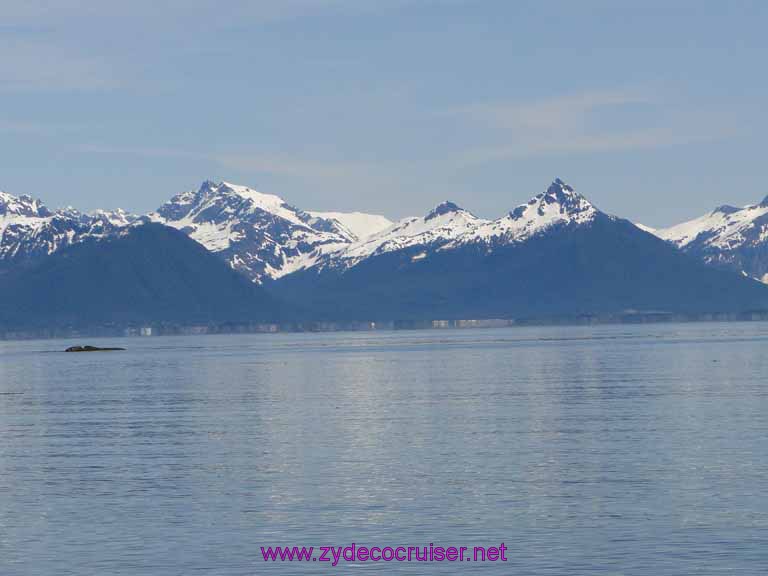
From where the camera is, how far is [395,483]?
213 ft

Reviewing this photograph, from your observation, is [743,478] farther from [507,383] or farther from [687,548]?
[507,383]

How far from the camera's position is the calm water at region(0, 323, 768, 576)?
48.9m

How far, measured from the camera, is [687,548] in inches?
1912

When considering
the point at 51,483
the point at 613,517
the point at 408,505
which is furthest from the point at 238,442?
the point at 613,517

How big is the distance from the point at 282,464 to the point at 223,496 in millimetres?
11050

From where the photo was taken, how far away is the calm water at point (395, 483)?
160ft

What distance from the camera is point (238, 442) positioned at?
85.8 meters

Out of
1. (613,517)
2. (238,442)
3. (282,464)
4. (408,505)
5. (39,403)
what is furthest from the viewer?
(39,403)

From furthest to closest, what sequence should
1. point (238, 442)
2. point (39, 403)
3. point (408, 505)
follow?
point (39, 403) → point (238, 442) → point (408, 505)

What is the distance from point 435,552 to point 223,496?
1545cm

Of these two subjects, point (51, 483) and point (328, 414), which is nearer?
point (51, 483)

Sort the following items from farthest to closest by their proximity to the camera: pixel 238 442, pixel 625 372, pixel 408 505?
pixel 625 372 < pixel 238 442 < pixel 408 505

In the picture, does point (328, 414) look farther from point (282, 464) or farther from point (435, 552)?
point (435, 552)

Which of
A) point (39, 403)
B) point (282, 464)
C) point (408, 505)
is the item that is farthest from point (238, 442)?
point (39, 403)
